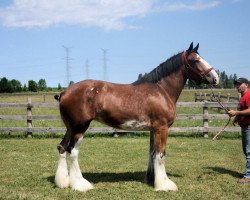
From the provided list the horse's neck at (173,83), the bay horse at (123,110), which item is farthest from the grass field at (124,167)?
the horse's neck at (173,83)

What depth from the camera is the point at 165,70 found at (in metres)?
7.05

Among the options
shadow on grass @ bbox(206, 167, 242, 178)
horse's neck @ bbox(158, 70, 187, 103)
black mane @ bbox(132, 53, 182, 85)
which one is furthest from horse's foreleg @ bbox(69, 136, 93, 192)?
shadow on grass @ bbox(206, 167, 242, 178)

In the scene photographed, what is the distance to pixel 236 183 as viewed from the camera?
7.04 m

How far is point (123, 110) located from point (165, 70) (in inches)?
47.8

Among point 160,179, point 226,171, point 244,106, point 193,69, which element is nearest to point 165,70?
point 193,69

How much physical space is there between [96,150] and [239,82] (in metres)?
5.23

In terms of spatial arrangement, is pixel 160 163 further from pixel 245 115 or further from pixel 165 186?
pixel 245 115

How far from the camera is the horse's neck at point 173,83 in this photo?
22.8ft

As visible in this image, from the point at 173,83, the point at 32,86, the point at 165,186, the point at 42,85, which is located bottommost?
the point at 165,186

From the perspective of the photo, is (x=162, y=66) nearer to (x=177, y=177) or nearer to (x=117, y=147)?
(x=177, y=177)

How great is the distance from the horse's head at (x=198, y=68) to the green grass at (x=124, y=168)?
204 centimetres

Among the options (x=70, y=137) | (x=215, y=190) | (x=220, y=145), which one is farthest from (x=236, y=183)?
(x=220, y=145)

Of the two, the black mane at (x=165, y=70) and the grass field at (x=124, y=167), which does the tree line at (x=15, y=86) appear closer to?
the grass field at (x=124, y=167)

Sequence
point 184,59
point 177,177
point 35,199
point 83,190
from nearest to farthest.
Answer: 1. point 35,199
2. point 83,190
3. point 184,59
4. point 177,177
